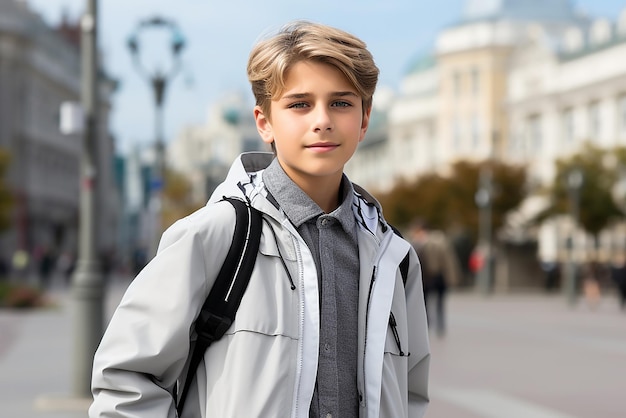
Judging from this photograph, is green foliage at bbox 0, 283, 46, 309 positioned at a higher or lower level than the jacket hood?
lower

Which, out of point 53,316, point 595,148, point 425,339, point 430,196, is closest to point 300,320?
point 425,339

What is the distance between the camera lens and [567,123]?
77750 millimetres

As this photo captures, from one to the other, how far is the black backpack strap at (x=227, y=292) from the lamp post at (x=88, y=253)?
338 inches

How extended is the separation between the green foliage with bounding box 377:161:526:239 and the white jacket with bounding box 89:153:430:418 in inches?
2347

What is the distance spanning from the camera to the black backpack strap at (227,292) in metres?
2.75

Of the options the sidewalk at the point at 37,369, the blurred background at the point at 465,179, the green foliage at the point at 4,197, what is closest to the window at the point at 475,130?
the blurred background at the point at 465,179

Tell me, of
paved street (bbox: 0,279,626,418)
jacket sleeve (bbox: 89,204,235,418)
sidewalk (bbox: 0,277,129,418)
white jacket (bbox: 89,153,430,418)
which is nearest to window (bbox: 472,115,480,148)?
paved street (bbox: 0,279,626,418)

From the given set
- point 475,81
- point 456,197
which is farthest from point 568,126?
point 475,81

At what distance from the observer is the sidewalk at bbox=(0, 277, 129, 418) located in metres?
11.2

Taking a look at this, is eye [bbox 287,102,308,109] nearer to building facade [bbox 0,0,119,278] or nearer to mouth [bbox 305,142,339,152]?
mouth [bbox 305,142,339,152]

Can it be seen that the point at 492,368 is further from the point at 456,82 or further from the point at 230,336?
the point at 456,82

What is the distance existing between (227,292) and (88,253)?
927 centimetres

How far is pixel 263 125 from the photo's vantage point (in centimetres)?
306

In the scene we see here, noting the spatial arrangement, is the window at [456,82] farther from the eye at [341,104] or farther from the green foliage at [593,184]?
the eye at [341,104]
